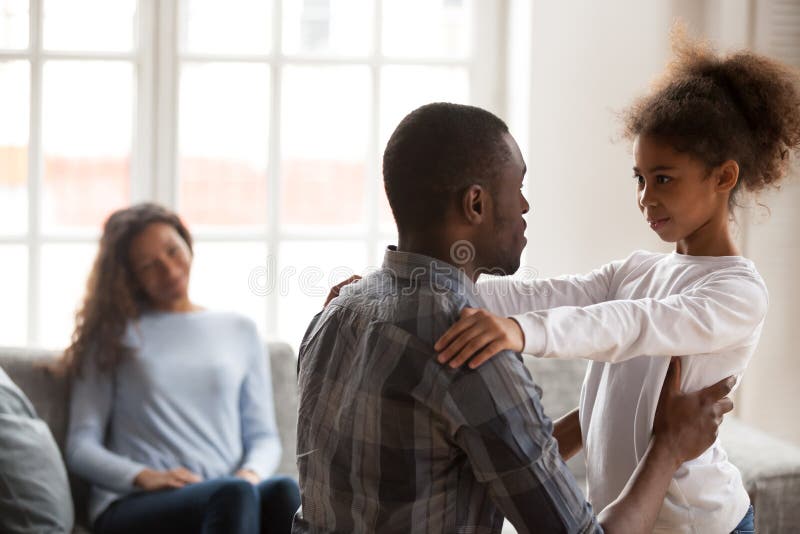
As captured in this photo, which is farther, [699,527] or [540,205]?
[540,205]

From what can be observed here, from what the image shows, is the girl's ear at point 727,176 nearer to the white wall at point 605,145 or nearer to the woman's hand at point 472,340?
the woman's hand at point 472,340

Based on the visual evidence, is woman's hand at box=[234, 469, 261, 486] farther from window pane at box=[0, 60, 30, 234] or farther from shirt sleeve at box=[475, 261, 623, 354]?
window pane at box=[0, 60, 30, 234]

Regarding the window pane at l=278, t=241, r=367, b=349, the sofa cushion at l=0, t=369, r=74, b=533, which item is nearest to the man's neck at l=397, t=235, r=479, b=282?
the sofa cushion at l=0, t=369, r=74, b=533

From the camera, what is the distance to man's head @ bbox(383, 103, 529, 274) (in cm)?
115

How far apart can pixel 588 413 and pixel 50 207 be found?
7.44 feet

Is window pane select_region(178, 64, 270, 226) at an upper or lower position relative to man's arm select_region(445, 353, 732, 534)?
upper

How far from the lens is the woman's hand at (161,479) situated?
2398 millimetres

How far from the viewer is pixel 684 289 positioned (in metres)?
1.50

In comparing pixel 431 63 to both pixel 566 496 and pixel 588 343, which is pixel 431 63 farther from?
pixel 566 496

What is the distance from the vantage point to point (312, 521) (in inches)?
48.1

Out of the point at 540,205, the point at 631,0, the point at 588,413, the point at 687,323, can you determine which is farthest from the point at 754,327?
the point at 631,0

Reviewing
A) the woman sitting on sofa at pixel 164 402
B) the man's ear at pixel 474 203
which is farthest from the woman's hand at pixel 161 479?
the man's ear at pixel 474 203

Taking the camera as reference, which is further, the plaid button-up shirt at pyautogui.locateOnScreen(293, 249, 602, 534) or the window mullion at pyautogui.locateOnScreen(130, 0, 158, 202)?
the window mullion at pyautogui.locateOnScreen(130, 0, 158, 202)

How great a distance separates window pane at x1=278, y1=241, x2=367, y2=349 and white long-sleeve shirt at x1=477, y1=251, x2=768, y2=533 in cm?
171
